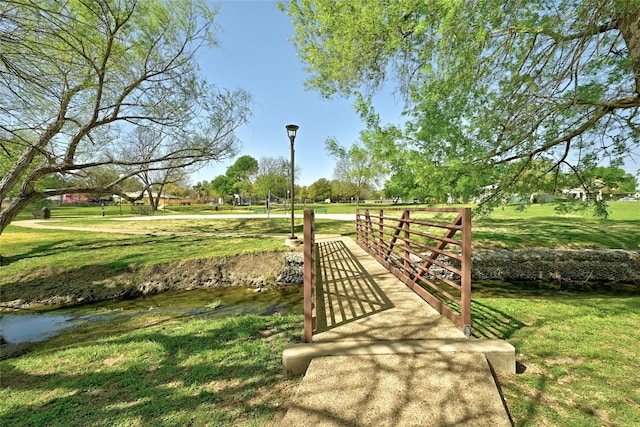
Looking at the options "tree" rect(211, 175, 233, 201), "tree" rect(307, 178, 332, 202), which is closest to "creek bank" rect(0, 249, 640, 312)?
"tree" rect(211, 175, 233, 201)

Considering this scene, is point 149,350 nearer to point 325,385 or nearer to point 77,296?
point 325,385

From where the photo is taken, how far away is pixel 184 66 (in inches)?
299

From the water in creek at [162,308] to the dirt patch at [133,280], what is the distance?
431mm

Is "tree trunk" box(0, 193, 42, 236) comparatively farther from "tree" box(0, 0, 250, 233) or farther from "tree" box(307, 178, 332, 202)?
"tree" box(307, 178, 332, 202)

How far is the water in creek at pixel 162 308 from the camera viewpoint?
5664mm

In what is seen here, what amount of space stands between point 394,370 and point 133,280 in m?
8.56

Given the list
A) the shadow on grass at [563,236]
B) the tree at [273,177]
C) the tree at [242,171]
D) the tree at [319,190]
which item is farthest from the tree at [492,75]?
the tree at [319,190]

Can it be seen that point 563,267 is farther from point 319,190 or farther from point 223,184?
point 223,184

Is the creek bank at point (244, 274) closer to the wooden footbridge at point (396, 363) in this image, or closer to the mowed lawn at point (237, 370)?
the mowed lawn at point (237, 370)

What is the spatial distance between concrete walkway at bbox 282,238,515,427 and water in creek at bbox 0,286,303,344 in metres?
2.92

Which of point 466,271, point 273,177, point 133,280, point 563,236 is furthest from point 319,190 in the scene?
point 466,271

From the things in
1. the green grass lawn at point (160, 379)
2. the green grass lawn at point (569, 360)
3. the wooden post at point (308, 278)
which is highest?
the wooden post at point (308, 278)

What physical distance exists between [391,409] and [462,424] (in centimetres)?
48

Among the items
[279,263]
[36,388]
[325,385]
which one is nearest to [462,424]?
[325,385]
